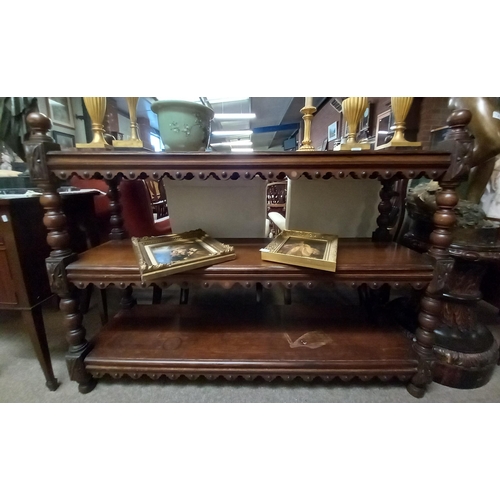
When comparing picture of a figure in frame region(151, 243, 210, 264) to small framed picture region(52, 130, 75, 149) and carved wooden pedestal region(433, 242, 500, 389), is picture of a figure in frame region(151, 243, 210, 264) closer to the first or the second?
carved wooden pedestal region(433, 242, 500, 389)

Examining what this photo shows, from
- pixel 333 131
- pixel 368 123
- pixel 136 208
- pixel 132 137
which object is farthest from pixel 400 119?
pixel 333 131

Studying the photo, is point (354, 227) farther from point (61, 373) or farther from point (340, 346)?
point (61, 373)

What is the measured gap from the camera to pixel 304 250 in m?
0.75

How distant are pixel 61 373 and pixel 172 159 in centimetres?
89

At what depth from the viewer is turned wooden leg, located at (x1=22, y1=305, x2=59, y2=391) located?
2.51 feet

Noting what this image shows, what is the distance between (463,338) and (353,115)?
34.0 inches

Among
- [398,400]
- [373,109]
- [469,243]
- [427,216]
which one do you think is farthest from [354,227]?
[373,109]

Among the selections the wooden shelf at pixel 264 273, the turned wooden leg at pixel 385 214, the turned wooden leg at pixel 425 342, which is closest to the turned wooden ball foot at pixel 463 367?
the turned wooden leg at pixel 425 342

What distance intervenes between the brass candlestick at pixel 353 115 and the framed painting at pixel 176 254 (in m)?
0.51

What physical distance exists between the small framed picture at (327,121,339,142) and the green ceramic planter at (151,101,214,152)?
3.67m

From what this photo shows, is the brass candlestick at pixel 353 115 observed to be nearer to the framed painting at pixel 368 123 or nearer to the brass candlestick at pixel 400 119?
the brass candlestick at pixel 400 119

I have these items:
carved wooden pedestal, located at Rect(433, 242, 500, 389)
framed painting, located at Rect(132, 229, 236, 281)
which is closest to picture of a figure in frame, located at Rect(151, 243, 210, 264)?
framed painting, located at Rect(132, 229, 236, 281)

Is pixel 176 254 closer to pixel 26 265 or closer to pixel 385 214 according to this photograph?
pixel 26 265

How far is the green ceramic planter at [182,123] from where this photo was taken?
2.40 feet
